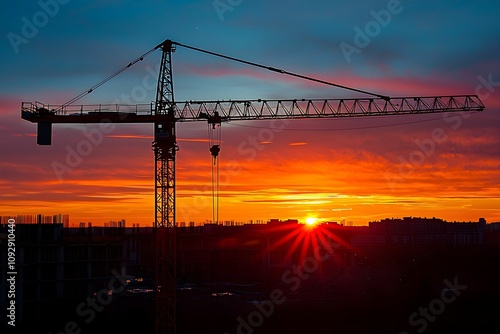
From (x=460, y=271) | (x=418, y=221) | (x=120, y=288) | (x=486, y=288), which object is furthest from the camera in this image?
(x=418, y=221)

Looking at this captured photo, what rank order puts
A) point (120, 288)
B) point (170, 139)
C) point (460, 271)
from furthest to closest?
point (460, 271) → point (120, 288) → point (170, 139)

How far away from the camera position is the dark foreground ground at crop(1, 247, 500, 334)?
38969 millimetres

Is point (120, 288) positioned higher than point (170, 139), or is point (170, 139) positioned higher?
point (170, 139)

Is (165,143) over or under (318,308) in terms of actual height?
over

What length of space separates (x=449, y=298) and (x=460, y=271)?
16.4 metres

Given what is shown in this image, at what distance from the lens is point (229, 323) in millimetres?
39156

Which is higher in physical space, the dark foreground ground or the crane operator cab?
the crane operator cab

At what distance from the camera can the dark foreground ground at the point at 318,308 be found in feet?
128

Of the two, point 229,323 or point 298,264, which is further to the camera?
point 298,264

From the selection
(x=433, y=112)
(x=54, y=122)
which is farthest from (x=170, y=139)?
(x=433, y=112)

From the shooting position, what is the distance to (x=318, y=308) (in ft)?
138

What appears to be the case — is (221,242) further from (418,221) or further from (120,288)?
(418,221)

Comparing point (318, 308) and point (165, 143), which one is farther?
point (318, 308)

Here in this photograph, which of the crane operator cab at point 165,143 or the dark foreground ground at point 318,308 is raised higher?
the crane operator cab at point 165,143
